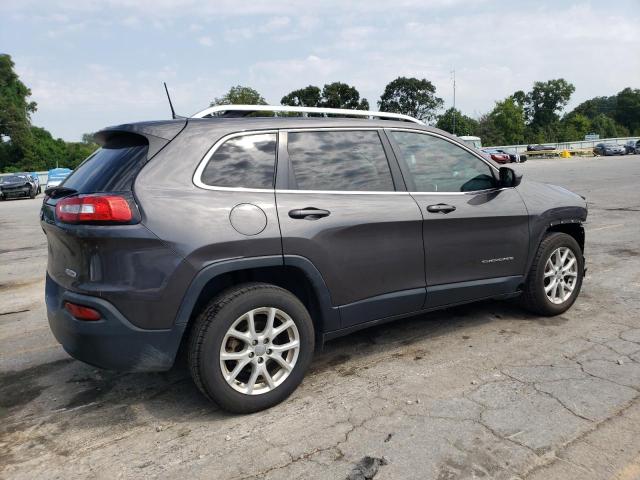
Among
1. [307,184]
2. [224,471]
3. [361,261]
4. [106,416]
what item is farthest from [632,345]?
[106,416]

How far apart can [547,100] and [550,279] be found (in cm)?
9941

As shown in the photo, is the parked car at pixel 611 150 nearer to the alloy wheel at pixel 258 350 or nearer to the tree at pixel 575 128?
the tree at pixel 575 128

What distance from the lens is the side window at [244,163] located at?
311 centimetres

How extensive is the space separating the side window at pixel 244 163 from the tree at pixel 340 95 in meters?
74.3

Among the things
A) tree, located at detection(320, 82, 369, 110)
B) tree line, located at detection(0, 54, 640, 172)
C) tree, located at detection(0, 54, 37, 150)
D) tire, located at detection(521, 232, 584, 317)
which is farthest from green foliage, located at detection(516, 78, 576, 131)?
tire, located at detection(521, 232, 584, 317)

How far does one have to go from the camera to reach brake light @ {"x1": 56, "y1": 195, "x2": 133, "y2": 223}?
280cm

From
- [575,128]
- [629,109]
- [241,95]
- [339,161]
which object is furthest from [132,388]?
[629,109]

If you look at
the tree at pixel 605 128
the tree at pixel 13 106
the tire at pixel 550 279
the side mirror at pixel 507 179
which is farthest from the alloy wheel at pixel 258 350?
the tree at pixel 605 128

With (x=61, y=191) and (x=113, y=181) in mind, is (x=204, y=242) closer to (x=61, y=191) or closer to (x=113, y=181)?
(x=113, y=181)

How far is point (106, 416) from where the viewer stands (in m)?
3.17

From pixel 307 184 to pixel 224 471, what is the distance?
1.73 m

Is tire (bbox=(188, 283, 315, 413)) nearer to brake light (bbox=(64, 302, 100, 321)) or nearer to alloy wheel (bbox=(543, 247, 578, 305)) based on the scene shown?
brake light (bbox=(64, 302, 100, 321))

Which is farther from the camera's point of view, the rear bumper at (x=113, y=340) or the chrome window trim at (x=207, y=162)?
the chrome window trim at (x=207, y=162)

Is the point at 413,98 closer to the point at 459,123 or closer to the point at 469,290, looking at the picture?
the point at 459,123
